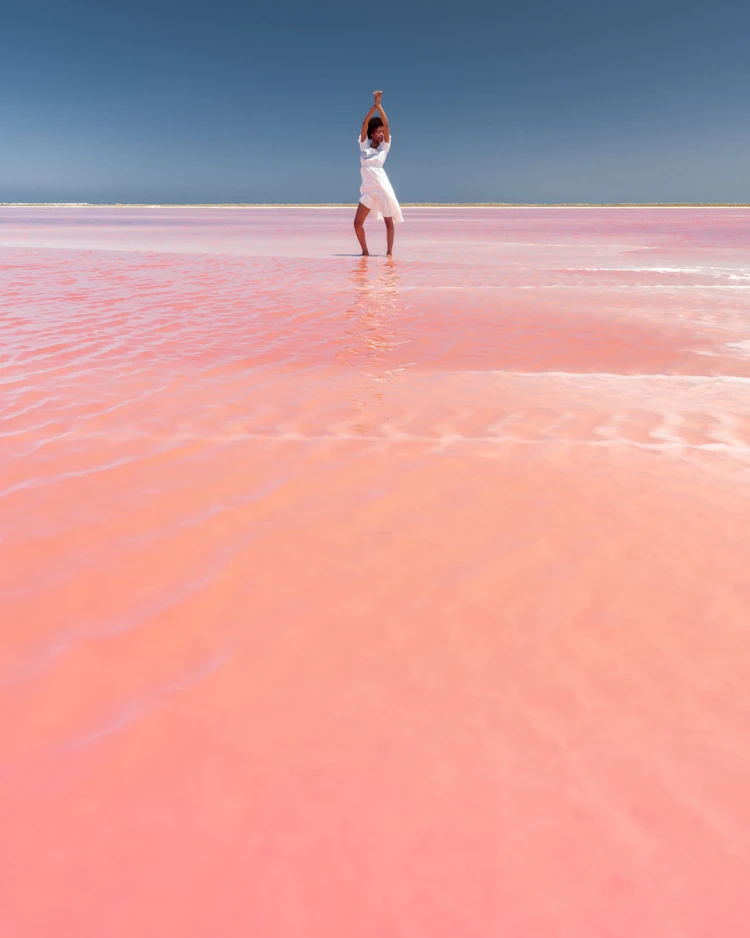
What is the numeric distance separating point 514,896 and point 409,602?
0.78 m

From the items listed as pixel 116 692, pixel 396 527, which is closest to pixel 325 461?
pixel 396 527

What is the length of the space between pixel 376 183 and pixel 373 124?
757mm

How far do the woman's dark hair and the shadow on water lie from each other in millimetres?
2608

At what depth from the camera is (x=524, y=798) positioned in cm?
118

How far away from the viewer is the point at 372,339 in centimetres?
494

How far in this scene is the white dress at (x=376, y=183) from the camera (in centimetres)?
961

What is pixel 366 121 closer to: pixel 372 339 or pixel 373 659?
pixel 372 339

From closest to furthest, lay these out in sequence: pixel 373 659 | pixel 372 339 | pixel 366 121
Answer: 1. pixel 373 659
2. pixel 372 339
3. pixel 366 121

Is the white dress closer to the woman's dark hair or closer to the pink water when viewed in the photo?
the woman's dark hair

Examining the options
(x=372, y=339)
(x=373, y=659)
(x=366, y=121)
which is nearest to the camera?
(x=373, y=659)

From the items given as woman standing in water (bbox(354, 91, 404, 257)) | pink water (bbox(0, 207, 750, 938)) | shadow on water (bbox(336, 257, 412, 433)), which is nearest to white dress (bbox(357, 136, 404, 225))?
woman standing in water (bbox(354, 91, 404, 257))

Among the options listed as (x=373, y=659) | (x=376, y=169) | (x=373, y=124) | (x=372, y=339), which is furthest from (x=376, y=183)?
(x=373, y=659)

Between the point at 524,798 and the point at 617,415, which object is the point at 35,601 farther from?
the point at 617,415

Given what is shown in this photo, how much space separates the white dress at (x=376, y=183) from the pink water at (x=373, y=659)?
7028 millimetres
